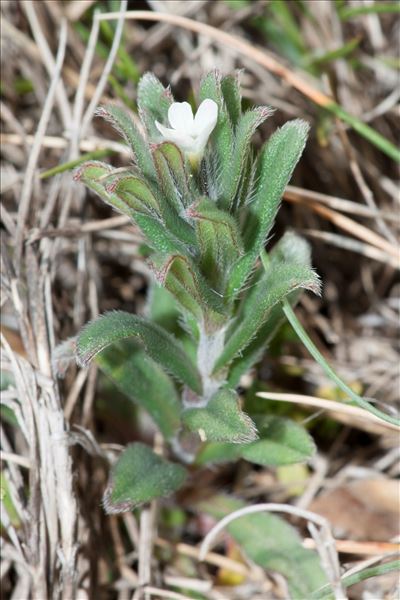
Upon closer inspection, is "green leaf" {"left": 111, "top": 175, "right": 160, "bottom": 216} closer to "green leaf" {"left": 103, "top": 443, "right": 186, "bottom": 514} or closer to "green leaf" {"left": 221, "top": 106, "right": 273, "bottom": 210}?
"green leaf" {"left": 221, "top": 106, "right": 273, "bottom": 210}

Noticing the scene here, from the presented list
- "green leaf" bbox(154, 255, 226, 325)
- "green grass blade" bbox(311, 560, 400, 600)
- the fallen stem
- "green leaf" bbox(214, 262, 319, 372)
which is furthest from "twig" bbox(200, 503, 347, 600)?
the fallen stem

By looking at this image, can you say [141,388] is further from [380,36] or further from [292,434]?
[380,36]

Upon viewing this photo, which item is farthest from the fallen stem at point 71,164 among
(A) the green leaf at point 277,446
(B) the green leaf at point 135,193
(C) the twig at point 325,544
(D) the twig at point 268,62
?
(C) the twig at point 325,544

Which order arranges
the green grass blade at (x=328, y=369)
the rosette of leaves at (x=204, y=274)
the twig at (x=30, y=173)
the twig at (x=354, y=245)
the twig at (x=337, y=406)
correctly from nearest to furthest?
the rosette of leaves at (x=204, y=274), the green grass blade at (x=328, y=369), the twig at (x=337, y=406), the twig at (x=30, y=173), the twig at (x=354, y=245)

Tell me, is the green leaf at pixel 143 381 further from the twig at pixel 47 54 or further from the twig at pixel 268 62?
the twig at pixel 268 62

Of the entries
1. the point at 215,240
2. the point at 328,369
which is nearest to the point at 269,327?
the point at 328,369

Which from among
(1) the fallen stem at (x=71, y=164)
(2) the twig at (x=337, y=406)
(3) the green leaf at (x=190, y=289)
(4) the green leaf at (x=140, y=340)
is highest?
(1) the fallen stem at (x=71, y=164)
